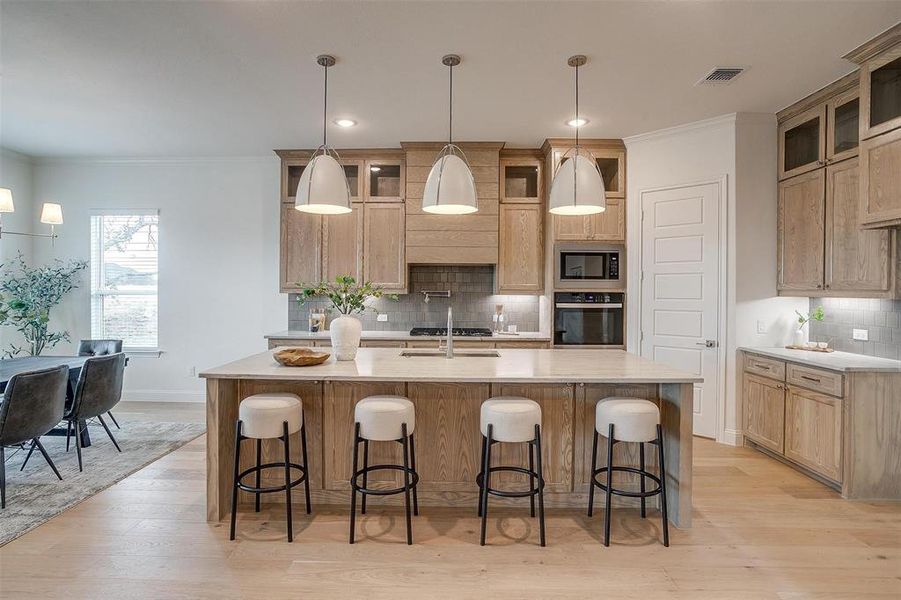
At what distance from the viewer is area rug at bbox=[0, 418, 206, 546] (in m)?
2.83

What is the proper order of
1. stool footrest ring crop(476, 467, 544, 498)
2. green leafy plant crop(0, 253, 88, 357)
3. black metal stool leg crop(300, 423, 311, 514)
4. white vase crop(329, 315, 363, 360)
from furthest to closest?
1. green leafy plant crop(0, 253, 88, 357)
2. white vase crop(329, 315, 363, 360)
3. black metal stool leg crop(300, 423, 311, 514)
4. stool footrest ring crop(476, 467, 544, 498)

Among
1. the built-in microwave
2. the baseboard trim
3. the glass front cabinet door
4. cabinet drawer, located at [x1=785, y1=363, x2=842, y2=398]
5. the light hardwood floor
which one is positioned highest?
the glass front cabinet door

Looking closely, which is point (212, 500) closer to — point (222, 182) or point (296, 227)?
point (296, 227)

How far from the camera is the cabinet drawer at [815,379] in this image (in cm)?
314

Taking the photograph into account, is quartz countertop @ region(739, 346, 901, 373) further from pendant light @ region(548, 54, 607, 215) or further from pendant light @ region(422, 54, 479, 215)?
pendant light @ region(422, 54, 479, 215)

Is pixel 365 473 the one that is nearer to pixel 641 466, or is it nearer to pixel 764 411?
pixel 641 466

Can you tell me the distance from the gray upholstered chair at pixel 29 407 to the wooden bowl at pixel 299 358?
1.61 m

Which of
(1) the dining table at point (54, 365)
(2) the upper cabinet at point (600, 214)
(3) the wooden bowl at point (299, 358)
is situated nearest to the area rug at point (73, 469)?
(1) the dining table at point (54, 365)

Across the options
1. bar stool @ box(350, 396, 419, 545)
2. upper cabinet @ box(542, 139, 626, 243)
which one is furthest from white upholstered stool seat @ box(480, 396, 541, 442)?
upper cabinet @ box(542, 139, 626, 243)

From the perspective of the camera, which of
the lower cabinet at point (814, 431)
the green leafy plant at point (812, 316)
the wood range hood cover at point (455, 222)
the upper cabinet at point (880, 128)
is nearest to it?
the upper cabinet at point (880, 128)

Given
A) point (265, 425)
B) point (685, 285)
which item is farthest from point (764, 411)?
point (265, 425)

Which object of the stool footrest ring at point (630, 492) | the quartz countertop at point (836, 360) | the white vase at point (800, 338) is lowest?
the stool footrest ring at point (630, 492)

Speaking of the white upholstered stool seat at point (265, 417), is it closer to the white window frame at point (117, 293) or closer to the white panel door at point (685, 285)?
the white panel door at point (685, 285)

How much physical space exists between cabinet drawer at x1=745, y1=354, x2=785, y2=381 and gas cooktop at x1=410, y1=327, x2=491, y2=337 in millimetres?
2351
